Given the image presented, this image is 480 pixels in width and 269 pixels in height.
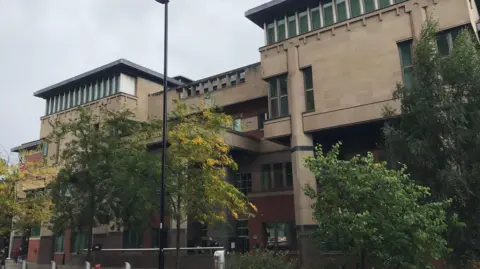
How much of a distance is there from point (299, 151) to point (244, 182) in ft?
27.6

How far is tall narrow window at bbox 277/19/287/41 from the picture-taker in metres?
29.6

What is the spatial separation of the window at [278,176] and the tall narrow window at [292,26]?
9.70m

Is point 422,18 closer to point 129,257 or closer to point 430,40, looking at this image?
point 430,40

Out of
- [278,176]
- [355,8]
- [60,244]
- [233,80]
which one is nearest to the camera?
[355,8]

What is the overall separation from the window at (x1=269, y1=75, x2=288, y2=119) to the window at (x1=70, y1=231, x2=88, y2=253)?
901 inches

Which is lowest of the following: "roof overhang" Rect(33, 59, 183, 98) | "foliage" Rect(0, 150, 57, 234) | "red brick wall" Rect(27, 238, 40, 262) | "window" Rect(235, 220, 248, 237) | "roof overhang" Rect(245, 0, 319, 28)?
"red brick wall" Rect(27, 238, 40, 262)

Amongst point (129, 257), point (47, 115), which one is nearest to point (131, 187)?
point (129, 257)

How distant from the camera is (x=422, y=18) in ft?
79.0

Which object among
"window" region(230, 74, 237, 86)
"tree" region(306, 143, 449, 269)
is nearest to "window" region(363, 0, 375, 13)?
"window" region(230, 74, 237, 86)

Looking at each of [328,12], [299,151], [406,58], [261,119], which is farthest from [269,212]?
[328,12]

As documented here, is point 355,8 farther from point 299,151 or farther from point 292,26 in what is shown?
point 299,151

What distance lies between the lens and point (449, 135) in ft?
54.7

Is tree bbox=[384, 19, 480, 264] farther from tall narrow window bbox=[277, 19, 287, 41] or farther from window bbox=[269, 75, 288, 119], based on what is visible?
tall narrow window bbox=[277, 19, 287, 41]

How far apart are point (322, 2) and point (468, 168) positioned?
52.0 ft
